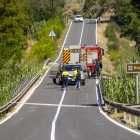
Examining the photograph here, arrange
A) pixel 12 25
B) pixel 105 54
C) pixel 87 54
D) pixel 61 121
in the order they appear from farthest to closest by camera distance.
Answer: pixel 105 54, pixel 12 25, pixel 87 54, pixel 61 121

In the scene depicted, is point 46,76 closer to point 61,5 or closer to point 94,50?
point 94,50

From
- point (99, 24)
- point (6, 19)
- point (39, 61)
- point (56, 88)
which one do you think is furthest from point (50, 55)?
point (99, 24)

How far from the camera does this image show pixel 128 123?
11.3 m

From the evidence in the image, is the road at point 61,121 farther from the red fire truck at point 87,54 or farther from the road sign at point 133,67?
the red fire truck at point 87,54

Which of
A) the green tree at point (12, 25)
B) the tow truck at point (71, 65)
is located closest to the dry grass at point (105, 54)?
the tow truck at point (71, 65)

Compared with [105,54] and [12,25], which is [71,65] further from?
[105,54]

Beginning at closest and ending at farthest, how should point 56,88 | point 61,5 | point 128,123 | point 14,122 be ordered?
point 128,123 < point 14,122 < point 56,88 < point 61,5

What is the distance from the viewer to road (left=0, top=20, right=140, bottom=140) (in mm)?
9109

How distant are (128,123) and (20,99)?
31.1 feet

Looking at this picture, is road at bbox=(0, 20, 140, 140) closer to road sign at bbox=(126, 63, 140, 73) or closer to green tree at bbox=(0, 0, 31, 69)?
road sign at bbox=(126, 63, 140, 73)

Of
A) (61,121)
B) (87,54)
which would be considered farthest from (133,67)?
(87,54)

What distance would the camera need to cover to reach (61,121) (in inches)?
480

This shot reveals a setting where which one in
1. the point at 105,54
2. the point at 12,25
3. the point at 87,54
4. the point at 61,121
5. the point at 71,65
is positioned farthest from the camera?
the point at 105,54

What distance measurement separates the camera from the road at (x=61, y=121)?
9109mm
